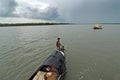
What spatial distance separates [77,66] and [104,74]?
137 inches

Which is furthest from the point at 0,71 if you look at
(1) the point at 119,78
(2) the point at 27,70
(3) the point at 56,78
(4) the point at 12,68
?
(1) the point at 119,78

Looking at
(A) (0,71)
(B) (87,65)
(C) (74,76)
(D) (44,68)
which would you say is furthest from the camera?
(B) (87,65)

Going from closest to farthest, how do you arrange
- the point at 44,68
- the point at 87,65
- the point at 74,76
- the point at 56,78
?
the point at 56,78
the point at 44,68
the point at 74,76
the point at 87,65

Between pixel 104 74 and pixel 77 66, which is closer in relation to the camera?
pixel 104 74

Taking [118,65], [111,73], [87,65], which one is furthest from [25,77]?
[118,65]

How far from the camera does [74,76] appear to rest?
12883 mm

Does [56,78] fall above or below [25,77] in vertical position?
above

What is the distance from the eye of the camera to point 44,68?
11.5 meters

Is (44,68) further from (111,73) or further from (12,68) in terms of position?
(111,73)

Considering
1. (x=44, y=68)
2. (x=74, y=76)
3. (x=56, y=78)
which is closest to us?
(x=56, y=78)

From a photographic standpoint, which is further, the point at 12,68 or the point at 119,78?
the point at 12,68

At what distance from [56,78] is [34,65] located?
6.86m

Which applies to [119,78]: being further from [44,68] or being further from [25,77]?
[25,77]

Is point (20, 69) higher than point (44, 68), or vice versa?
point (44, 68)
